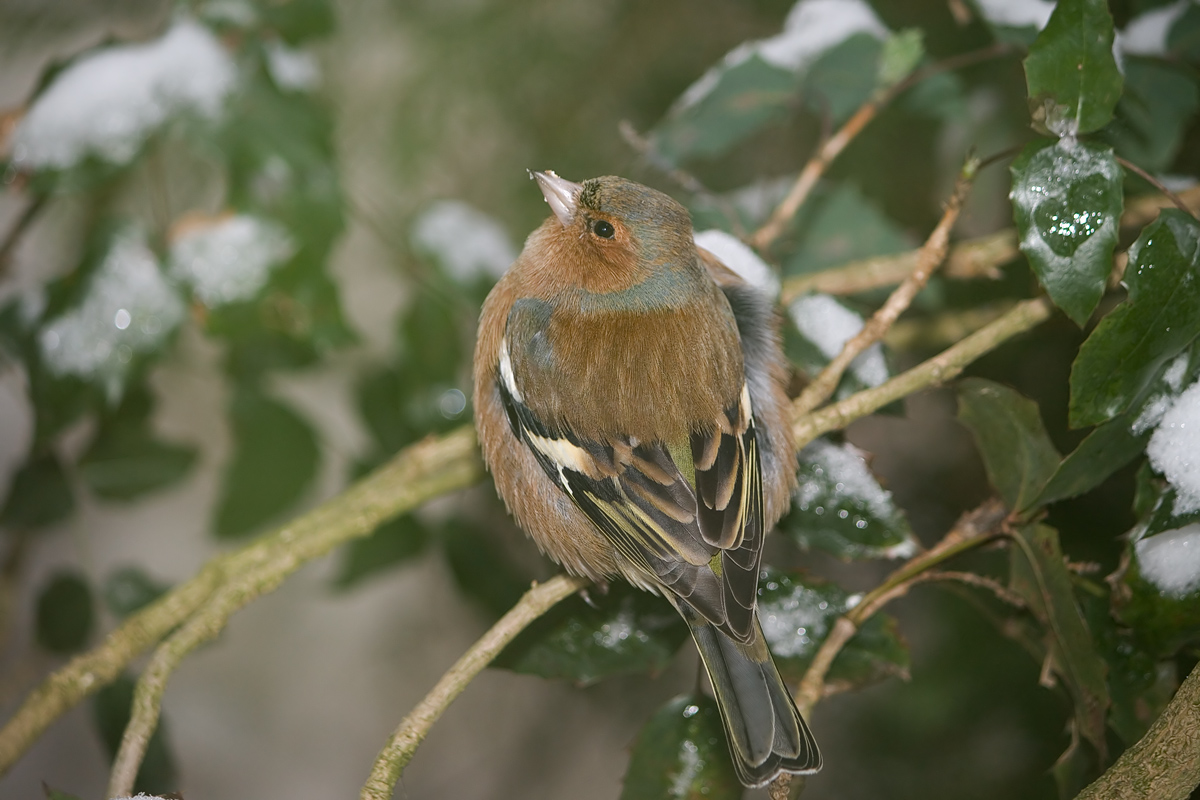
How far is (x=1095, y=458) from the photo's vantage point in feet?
5.26

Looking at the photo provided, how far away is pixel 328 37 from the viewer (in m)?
2.50

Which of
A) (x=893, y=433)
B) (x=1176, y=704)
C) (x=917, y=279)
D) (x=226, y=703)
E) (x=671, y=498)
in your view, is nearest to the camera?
(x=1176, y=704)

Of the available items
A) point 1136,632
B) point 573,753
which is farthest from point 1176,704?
point 573,753

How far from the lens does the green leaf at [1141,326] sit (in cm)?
151

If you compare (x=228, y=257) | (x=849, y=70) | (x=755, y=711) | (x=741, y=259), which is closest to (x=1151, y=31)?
(x=849, y=70)

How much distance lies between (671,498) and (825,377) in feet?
1.43

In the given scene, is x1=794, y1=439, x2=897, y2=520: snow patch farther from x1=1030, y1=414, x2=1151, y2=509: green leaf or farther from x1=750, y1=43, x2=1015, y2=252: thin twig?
x1=750, y1=43, x2=1015, y2=252: thin twig

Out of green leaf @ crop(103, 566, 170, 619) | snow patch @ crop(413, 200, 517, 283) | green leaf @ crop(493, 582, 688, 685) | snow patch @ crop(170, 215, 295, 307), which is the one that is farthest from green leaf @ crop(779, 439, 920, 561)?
green leaf @ crop(103, 566, 170, 619)

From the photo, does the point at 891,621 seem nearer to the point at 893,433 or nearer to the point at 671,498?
the point at 671,498

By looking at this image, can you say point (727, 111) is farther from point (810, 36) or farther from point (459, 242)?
point (459, 242)

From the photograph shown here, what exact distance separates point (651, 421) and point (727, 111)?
99 cm

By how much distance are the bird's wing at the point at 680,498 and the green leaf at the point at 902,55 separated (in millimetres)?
908

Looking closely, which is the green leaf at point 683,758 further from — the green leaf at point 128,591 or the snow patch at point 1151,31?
the snow patch at point 1151,31

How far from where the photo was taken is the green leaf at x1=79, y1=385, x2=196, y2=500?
8.58 feet
